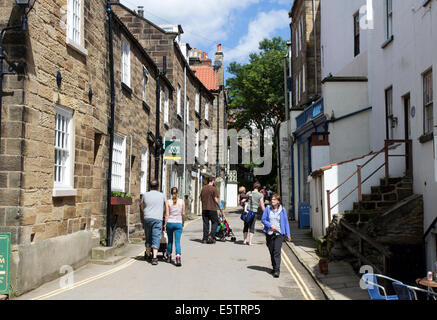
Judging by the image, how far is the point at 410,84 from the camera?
11586mm

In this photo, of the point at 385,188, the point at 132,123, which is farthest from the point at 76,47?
the point at 385,188

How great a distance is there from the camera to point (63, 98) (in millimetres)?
9219

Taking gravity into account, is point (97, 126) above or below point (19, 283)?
above

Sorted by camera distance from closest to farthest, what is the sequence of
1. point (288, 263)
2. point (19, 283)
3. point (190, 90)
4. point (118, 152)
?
point (19, 283), point (288, 263), point (118, 152), point (190, 90)

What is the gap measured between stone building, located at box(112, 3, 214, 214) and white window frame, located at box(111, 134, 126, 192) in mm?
5923

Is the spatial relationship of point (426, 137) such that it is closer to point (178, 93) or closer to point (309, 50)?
point (178, 93)

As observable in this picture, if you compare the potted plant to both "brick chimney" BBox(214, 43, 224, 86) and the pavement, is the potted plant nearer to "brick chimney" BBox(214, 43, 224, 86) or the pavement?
the pavement

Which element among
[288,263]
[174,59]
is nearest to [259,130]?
[174,59]

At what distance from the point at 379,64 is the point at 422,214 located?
5525 millimetres

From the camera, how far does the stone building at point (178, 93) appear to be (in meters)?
22.4

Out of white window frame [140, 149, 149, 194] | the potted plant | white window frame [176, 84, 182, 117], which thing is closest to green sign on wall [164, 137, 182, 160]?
white window frame [140, 149, 149, 194]

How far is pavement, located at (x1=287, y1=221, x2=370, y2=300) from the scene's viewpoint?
7.74 m

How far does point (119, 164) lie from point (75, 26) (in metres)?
4.61

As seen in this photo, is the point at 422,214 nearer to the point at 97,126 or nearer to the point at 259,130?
the point at 97,126
